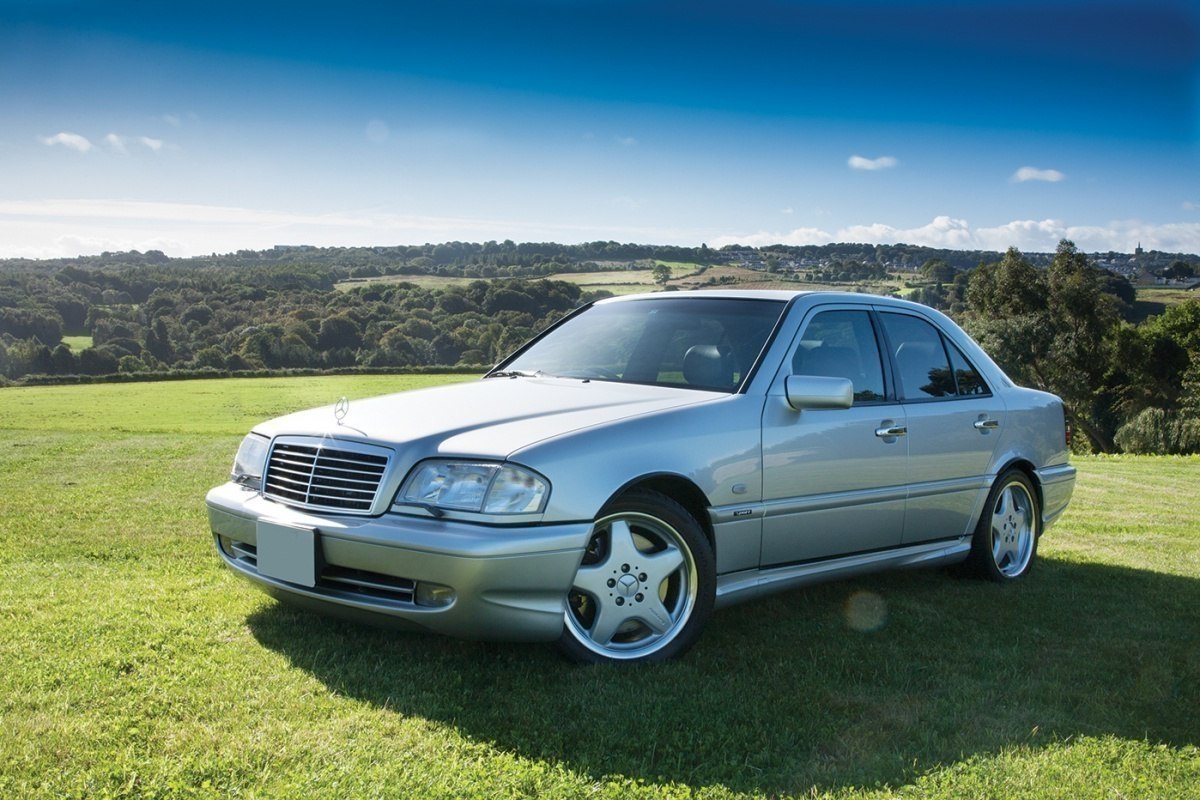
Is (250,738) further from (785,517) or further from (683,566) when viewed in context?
(785,517)

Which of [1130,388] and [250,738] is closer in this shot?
[250,738]

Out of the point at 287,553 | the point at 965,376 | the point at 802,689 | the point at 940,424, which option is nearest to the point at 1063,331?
the point at 965,376

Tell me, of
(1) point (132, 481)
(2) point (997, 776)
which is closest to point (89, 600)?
(2) point (997, 776)

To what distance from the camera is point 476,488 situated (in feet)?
12.7

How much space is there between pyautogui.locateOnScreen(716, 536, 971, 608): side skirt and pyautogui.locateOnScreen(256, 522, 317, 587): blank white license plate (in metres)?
1.72

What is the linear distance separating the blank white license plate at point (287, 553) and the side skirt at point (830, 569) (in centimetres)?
172

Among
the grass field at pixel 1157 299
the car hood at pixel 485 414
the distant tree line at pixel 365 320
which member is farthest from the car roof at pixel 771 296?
the grass field at pixel 1157 299

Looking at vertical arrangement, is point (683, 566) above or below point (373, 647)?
above

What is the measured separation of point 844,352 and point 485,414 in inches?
80.8

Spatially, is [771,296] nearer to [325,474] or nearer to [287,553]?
[325,474]

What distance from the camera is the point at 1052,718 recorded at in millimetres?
3865

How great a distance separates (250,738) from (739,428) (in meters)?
2.34

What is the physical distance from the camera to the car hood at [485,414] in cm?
400

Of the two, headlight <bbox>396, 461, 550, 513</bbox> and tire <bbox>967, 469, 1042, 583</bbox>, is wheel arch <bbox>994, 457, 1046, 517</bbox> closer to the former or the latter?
tire <bbox>967, 469, 1042, 583</bbox>
